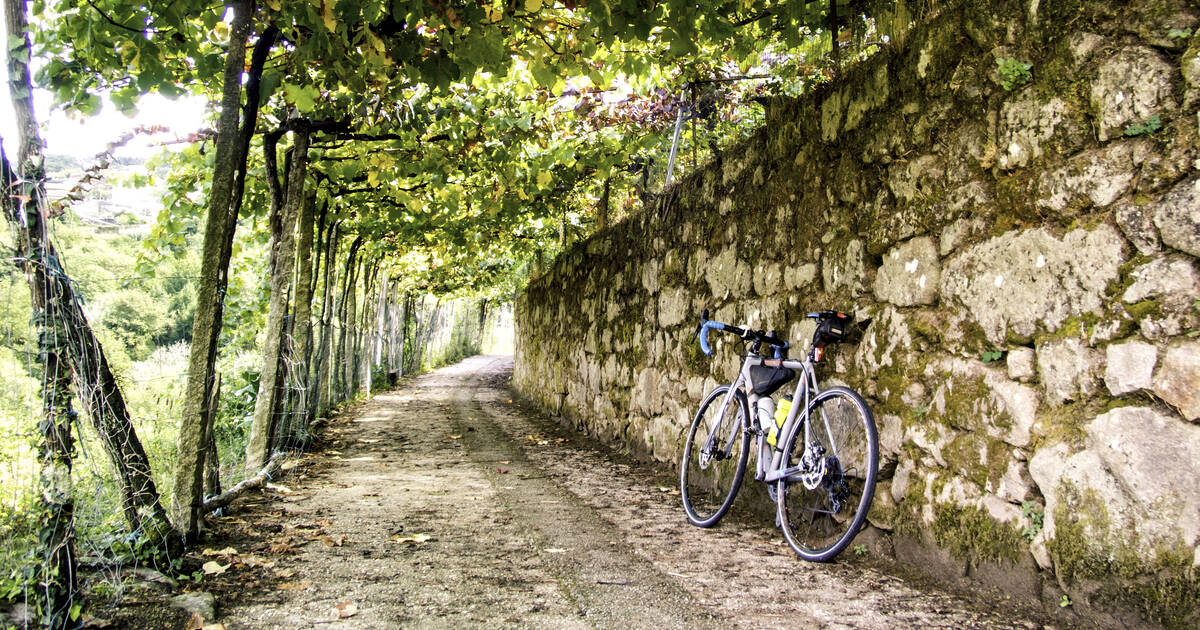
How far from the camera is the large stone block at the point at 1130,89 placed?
7.05 feet

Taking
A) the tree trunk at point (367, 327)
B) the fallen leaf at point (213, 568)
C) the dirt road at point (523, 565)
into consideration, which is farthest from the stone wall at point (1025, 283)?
the tree trunk at point (367, 327)

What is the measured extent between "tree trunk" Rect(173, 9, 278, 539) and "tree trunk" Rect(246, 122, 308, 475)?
7.90ft

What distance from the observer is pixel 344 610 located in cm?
262

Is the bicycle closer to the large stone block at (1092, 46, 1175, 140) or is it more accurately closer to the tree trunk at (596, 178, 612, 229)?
the large stone block at (1092, 46, 1175, 140)

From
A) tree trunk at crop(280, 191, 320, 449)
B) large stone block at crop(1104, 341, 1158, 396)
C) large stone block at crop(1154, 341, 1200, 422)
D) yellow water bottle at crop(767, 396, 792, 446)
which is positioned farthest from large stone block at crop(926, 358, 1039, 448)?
tree trunk at crop(280, 191, 320, 449)

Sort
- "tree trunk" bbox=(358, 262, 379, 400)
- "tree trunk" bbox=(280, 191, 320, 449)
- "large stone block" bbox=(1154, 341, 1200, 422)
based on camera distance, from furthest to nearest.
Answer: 1. "tree trunk" bbox=(358, 262, 379, 400)
2. "tree trunk" bbox=(280, 191, 320, 449)
3. "large stone block" bbox=(1154, 341, 1200, 422)

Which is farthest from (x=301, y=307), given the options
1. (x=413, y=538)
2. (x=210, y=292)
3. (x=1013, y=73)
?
(x=1013, y=73)

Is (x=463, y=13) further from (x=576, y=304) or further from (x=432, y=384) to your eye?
(x=432, y=384)

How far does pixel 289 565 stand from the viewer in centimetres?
320

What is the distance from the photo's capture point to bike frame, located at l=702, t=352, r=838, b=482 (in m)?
3.54

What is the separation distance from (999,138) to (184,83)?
531 centimetres

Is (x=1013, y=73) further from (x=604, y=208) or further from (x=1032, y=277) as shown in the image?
(x=604, y=208)

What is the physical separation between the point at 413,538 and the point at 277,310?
3.00 m

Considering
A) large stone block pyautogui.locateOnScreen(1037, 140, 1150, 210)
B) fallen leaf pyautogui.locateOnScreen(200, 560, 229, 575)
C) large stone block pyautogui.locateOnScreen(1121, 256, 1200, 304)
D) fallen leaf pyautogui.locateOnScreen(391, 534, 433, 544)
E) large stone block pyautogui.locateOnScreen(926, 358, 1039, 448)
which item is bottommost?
fallen leaf pyautogui.locateOnScreen(391, 534, 433, 544)
